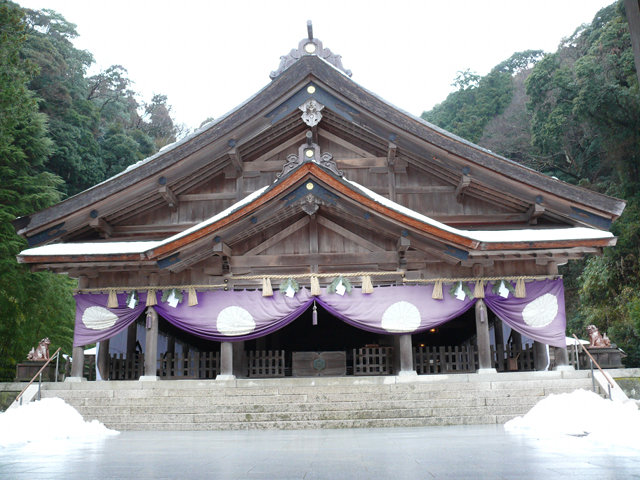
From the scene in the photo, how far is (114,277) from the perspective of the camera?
44.2ft

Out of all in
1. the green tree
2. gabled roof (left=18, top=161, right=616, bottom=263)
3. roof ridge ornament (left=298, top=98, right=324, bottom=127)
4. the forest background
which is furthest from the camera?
the forest background

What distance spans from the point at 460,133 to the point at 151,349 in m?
35.5

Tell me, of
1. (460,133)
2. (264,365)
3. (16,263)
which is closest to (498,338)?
(264,365)

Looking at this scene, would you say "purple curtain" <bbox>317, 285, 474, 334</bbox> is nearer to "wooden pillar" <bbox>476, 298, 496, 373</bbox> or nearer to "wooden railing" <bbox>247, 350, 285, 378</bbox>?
"wooden pillar" <bbox>476, 298, 496, 373</bbox>

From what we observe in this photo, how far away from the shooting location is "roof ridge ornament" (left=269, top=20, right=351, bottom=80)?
1464 cm

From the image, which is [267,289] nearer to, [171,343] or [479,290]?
[479,290]

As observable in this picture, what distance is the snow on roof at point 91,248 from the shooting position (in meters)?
12.4

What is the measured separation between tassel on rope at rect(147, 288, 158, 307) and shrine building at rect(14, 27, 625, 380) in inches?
1.8

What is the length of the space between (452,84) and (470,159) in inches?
1653

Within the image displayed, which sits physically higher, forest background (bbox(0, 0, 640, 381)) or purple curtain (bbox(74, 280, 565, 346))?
forest background (bbox(0, 0, 640, 381))

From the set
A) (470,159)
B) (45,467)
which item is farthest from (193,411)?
(470,159)

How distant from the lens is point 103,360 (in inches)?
536

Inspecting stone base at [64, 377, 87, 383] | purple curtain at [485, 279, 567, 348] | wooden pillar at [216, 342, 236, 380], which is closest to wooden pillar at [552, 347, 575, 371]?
purple curtain at [485, 279, 567, 348]

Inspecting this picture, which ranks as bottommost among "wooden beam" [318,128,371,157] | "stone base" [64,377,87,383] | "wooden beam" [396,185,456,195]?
"stone base" [64,377,87,383]
